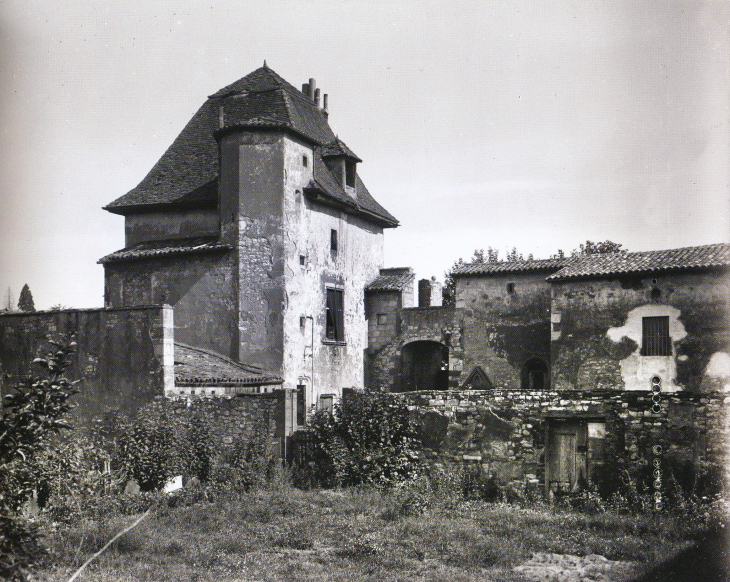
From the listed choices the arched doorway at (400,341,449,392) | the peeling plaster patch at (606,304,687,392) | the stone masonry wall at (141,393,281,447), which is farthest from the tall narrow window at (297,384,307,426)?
the peeling plaster patch at (606,304,687,392)

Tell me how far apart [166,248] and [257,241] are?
3.30m

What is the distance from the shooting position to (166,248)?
976 inches

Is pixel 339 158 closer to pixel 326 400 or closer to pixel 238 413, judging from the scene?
pixel 326 400

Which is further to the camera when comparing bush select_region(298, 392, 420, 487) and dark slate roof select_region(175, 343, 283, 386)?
dark slate roof select_region(175, 343, 283, 386)

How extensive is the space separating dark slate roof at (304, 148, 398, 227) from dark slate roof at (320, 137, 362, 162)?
26cm

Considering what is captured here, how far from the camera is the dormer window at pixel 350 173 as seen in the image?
28672mm

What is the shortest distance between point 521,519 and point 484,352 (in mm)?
14860

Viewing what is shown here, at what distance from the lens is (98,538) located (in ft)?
37.7

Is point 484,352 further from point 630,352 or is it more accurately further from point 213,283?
point 213,283

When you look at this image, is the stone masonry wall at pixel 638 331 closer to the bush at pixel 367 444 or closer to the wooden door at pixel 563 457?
the wooden door at pixel 563 457

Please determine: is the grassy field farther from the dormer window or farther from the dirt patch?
the dormer window

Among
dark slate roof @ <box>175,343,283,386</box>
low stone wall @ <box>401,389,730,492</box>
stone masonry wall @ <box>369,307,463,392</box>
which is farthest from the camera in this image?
stone masonry wall @ <box>369,307,463,392</box>

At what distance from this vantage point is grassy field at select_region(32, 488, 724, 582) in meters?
10.1

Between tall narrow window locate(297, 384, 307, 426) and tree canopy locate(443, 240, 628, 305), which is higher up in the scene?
tree canopy locate(443, 240, 628, 305)
